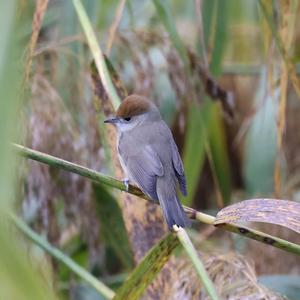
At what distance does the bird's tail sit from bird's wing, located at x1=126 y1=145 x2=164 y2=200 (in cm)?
2

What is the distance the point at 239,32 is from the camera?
15.3ft

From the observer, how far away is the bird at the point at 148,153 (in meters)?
1.97

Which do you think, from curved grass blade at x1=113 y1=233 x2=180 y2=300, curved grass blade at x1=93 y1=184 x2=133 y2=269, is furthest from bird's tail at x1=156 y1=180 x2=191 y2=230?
curved grass blade at x1=93 y1=184 x2=133 y2=269

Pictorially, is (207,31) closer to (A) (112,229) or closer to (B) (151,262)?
(A) (112,229)

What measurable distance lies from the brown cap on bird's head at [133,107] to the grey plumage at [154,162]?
6cm

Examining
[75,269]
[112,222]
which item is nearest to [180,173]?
[75,269]

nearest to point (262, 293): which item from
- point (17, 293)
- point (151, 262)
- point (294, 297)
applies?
point (151, 262)

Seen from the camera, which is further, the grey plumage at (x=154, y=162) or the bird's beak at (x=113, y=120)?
the bird's beak at (x=113, y=120)

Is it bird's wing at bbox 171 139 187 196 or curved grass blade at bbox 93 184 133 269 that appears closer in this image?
bird's wing at bbox 171 139 187 196

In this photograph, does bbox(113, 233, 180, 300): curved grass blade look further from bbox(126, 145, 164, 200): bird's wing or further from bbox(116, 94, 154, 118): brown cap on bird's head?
bbox(116, 94, 154, 118): brown cap on bird's head

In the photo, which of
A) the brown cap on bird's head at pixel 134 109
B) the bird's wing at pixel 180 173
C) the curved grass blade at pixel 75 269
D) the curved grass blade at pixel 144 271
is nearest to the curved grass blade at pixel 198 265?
the curved grass blade at pixel 144 271

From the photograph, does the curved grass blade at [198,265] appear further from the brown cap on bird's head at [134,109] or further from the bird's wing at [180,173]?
the brown cap on bird's head at [134,109]

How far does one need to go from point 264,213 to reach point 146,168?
0.74m

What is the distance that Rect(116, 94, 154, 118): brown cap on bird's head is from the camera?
2198 millimetres
